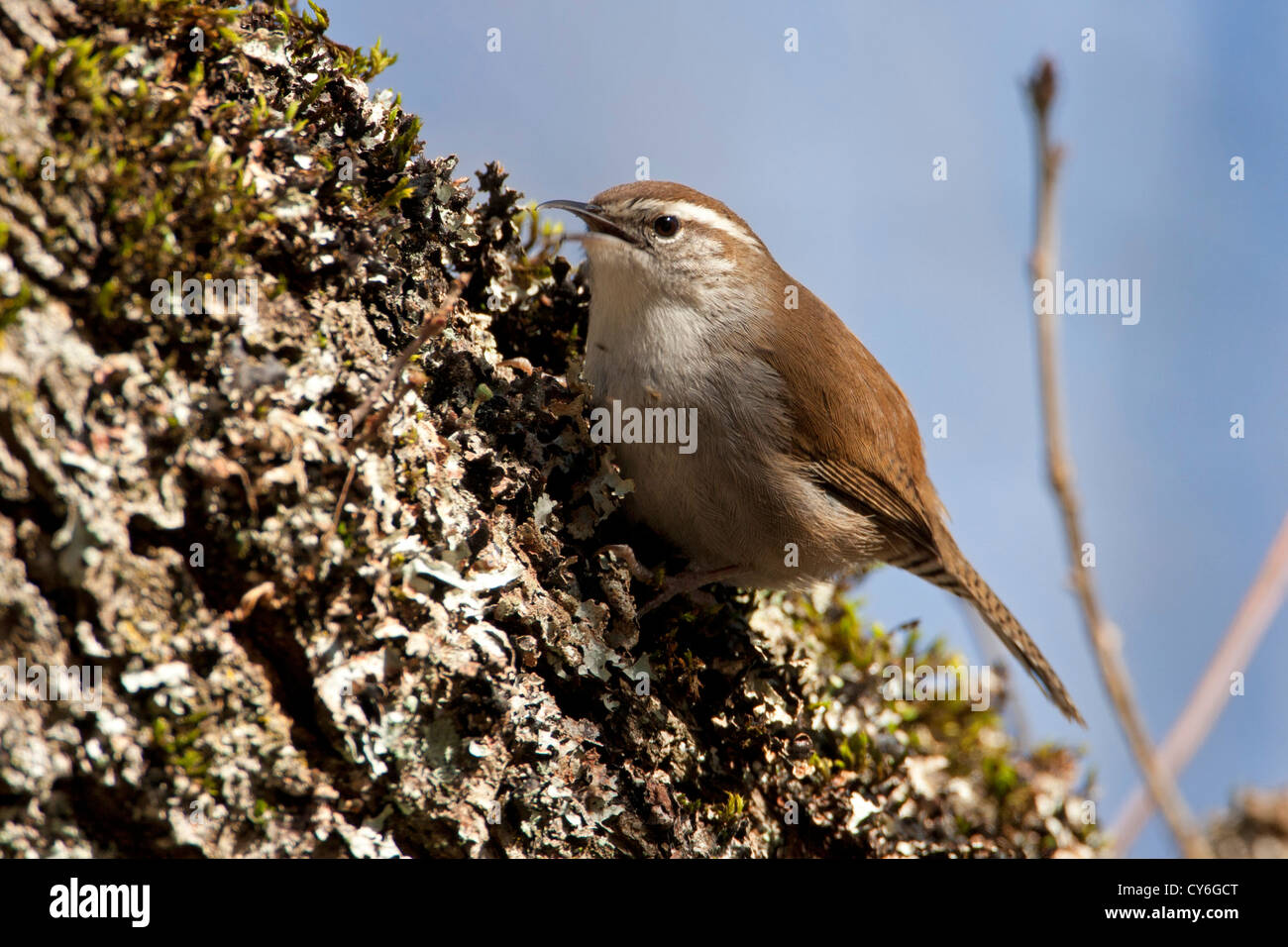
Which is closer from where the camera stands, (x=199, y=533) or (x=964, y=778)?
(x=199, y=533)

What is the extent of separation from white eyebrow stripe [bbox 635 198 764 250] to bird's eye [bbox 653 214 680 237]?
0.03 meters

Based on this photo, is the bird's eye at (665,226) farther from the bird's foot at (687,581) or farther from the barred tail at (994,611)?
the barred tail at (994,611)

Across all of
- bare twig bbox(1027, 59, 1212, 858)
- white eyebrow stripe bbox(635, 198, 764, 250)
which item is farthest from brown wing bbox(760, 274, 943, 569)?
bare twig bbox(1027, 59, 1212, 858)

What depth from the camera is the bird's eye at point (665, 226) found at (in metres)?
4.21

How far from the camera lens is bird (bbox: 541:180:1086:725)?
12.3ft

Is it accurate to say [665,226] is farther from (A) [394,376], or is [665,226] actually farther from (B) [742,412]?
(A) [394,376]

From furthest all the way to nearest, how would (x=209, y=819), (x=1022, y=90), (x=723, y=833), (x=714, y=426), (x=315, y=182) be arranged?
(x=714, y=426) < (x=723, y=833) < (x=315, y=182) < (x=209, y=819) < (x=1022, y=90)

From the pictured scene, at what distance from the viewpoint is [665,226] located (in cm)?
422

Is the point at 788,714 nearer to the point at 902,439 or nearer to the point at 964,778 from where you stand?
the point at 964,778

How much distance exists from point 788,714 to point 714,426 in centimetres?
119

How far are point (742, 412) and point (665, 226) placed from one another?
0.97m

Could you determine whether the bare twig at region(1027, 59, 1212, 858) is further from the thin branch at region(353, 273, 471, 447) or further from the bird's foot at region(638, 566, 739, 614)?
the bird's foot at region(638, 566, 739, 614)

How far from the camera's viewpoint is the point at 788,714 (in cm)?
387
